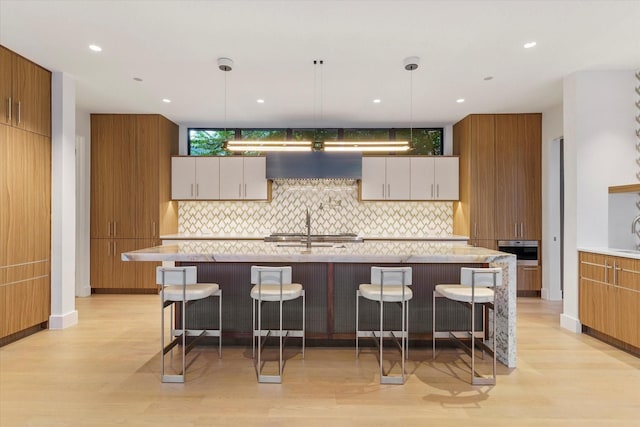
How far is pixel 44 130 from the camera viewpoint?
3.83m

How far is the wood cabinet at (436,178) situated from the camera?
582 cm

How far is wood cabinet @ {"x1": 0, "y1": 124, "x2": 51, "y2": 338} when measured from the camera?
3.36 metres

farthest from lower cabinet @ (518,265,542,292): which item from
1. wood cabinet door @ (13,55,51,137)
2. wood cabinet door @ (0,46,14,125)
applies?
wood cabinet door @ (0,46,14,125)

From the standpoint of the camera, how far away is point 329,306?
330 centimetres

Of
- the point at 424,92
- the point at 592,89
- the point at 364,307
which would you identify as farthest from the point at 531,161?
the point at 364,307

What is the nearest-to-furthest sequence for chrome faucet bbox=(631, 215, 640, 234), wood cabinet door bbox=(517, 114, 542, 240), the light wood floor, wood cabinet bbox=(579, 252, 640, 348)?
the light wood floor < wood cabinet bbox=(579, 252, 640, 348) < chrome faucet bbox=(631, 215, 640, 234) < wood cabinet door bbox=(517, 114, 542, 240)

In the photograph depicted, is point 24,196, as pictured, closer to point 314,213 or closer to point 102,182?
point 102,182

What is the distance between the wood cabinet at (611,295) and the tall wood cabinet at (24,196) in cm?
599

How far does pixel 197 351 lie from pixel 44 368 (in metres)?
1.23

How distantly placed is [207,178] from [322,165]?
202 centimetres

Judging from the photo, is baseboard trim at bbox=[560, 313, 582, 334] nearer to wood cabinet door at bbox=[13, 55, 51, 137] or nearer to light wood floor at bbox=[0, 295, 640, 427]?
light wood floor at bbox=[0, 295, 640, 427]

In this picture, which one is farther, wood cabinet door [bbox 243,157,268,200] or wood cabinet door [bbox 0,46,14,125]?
wood cabinet door [bbox 243,157,268,200]

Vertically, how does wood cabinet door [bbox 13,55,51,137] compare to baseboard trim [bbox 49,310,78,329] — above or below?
above

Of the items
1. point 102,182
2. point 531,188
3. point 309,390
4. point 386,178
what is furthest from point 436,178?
point 102,182
